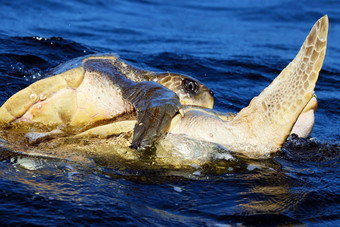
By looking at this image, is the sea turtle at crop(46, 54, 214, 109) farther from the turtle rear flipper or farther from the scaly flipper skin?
the turtle rear flipper

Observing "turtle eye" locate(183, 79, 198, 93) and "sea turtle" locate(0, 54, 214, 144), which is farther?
"turtle eye" locate(183, 79, 198, 93)

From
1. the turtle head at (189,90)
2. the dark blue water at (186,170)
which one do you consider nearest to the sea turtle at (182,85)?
the turtle head at (189,90)

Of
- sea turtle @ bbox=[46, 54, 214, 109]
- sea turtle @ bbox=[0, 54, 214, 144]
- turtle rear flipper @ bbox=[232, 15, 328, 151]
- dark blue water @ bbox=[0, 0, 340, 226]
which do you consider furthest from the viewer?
sea turtle @ bbox=[46, 54, 214, 109]

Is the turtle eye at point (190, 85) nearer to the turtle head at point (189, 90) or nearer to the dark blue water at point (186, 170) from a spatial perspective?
the turtle head at point (189, 90)

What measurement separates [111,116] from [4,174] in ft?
3.73

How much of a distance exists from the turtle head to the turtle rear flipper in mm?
1023

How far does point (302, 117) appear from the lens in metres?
3.88

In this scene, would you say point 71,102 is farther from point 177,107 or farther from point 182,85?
point 182,85

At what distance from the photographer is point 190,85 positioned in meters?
4.39

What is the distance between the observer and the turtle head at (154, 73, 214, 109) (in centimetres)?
438

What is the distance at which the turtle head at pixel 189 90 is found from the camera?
438 cm

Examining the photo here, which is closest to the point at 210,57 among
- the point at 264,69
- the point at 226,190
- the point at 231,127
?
the point at 264,69

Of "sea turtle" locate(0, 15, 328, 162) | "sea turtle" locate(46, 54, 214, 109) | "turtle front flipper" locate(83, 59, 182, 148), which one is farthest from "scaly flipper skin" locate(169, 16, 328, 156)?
"sea turtle" locate(46, 54, 214, 109)

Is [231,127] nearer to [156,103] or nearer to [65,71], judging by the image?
[156,103]
